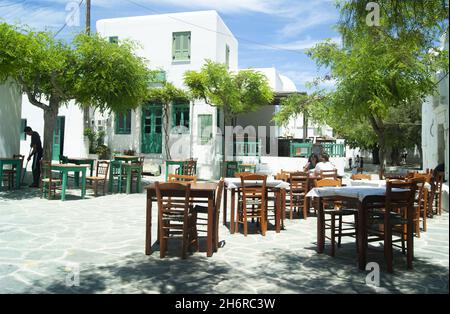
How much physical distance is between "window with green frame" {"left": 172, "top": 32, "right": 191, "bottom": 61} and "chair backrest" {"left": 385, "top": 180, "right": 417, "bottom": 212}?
1558cm

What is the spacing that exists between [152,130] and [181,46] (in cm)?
417

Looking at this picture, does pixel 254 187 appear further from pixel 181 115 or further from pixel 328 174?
pixel 181 115

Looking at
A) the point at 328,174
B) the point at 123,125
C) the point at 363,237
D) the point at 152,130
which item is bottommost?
the point at 363,237

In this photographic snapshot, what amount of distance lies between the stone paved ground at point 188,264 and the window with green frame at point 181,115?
12071 millimetres

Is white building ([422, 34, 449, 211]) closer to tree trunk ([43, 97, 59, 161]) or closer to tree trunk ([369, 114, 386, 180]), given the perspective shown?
tree trunk ([369, 114, 386, 180])

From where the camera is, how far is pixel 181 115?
1930 cm

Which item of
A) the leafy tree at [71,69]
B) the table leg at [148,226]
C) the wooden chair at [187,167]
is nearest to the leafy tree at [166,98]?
the wooden chair at [187,167]

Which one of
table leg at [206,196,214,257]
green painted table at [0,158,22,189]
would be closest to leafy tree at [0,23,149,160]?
green painted table at [0,158,22,189]

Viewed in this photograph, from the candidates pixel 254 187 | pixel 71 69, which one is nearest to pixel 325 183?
pixel 254 187

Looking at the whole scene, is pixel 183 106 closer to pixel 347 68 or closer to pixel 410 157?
pixel 347 68

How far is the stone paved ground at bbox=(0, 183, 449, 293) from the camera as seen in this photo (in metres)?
4.04

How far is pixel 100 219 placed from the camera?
7.83 metres

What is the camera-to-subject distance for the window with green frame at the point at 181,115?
19.3 m
